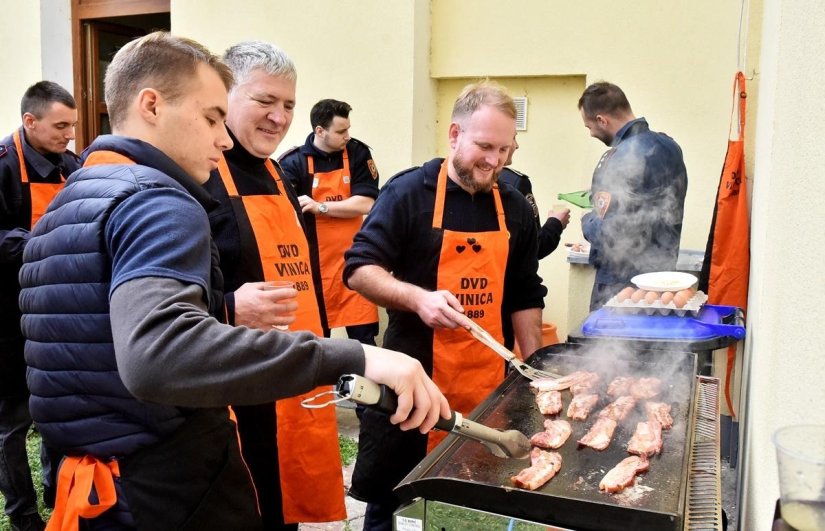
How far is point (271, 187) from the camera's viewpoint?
9.36ft

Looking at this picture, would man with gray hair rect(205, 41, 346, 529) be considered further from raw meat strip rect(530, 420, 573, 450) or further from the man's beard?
raw meat strip rect(530, 420, 573, 450)

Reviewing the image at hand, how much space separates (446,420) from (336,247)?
4.24 m

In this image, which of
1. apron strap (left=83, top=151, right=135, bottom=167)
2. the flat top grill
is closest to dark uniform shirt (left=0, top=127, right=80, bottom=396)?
apron strap (left=83, top=151, right=135, bottom=167)

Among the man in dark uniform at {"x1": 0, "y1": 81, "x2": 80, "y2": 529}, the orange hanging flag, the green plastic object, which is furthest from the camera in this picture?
the green plastic object

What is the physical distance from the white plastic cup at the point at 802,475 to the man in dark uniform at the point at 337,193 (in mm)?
4740

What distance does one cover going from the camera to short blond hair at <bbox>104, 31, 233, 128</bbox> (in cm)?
174

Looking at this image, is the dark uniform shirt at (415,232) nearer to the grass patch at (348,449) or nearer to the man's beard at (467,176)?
the man's beard at (467,176)

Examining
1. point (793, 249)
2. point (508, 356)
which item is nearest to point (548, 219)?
point (508, 356)

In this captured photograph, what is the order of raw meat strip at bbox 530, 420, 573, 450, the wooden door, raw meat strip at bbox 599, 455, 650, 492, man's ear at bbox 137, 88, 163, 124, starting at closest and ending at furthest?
1. man's ear at bbox 137, 88, 163, 124
2. raw meat strip at bbox 599, 455, 650, 492
3. raw meat strip at bbox 530, 420, 573, 450
4. the wooden door

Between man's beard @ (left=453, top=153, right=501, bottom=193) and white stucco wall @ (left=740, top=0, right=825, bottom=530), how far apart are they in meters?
1.43

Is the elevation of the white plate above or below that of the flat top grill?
above

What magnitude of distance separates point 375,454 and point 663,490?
1.46 metres

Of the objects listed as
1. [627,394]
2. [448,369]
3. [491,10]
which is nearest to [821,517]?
[627,394]

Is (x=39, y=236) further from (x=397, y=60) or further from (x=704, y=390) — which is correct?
(x=397, y=60)
